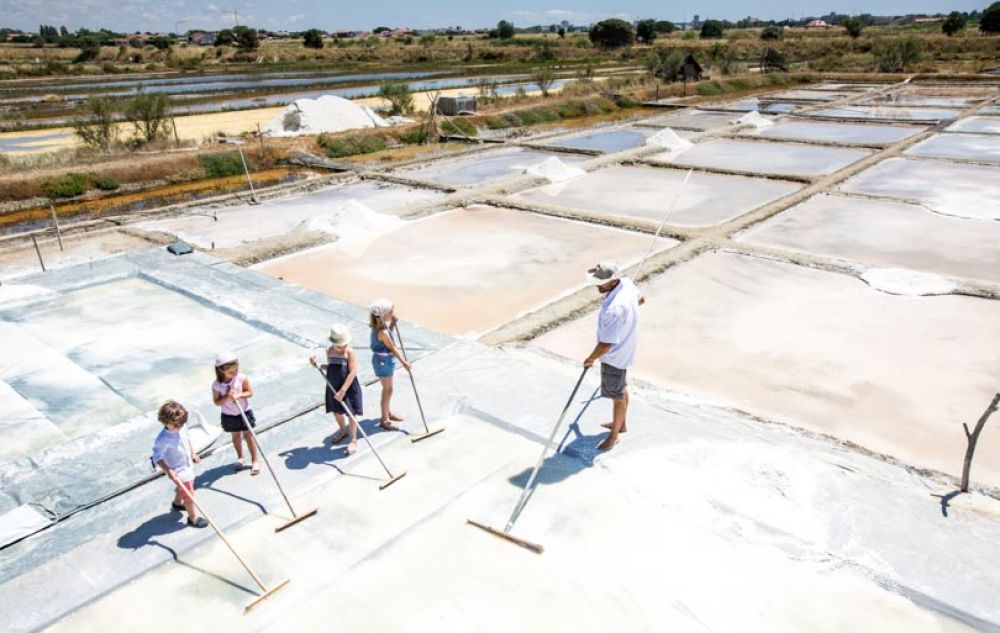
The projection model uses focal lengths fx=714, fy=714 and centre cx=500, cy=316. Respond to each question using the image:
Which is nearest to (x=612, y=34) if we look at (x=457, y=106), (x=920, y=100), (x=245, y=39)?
(x=245, y=39)

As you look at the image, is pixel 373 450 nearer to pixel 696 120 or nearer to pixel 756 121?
pixel 756 121

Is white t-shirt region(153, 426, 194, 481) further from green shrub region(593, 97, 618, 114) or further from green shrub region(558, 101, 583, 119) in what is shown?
green shrub region(593, 97, 618, 114)

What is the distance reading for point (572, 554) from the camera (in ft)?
14.0

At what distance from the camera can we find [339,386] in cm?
541

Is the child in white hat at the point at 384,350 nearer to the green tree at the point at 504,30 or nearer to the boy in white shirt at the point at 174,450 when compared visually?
the boy in white shirt at the point at 174,450

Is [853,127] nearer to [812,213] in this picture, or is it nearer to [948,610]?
[812,213]

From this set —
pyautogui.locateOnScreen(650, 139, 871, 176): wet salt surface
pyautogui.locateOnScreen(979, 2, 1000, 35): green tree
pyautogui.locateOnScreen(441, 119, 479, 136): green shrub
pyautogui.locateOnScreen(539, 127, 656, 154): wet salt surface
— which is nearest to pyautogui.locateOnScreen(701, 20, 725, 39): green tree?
pyautogui.locateOnScreen(979, 2, 1000, 35): green tree

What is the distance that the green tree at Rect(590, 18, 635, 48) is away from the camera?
79.5 meters

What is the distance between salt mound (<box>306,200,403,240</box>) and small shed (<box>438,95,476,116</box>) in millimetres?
14934

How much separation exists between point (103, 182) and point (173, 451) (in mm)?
15923

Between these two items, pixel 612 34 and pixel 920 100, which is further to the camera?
pixel 612 34

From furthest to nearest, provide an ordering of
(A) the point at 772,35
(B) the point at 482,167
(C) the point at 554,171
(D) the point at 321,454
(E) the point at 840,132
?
(A) the point at 772,35 → (E) the point at 840,132 → (B) the point at 482,167 → (C) the point at 554,171 → (D) the point at 321,454

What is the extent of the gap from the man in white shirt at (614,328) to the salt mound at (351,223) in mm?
7898

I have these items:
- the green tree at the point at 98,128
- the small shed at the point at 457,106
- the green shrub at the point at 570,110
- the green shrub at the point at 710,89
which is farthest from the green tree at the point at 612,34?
the green tree at the point at 98,128
